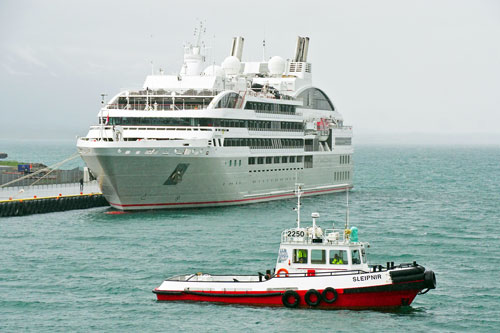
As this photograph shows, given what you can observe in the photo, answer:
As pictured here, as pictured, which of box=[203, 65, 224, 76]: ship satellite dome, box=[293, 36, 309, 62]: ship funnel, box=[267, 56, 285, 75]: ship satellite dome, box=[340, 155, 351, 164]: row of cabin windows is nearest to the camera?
box=[203, 65, 224, 76]: ship satellite dome

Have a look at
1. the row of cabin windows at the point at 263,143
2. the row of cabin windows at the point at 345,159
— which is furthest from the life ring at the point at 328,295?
the row of cabin windows at the point at 345,159

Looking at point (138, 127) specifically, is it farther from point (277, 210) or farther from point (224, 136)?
point (277, 210)

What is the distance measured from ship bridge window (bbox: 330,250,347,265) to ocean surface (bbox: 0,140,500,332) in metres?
1.88

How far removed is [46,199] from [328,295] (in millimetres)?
33910

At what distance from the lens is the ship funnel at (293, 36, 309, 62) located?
8750 cm

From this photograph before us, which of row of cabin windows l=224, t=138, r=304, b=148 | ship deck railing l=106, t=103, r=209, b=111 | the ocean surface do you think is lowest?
the ocean surface

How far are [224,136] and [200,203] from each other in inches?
214

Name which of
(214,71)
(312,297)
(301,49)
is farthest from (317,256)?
(301,49)

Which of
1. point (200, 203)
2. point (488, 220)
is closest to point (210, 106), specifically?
point (200, 203)

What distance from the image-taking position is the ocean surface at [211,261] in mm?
30250

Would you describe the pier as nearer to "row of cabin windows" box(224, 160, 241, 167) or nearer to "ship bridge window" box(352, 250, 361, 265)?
"row of cabin windows" box(224, 160, 241, 167)

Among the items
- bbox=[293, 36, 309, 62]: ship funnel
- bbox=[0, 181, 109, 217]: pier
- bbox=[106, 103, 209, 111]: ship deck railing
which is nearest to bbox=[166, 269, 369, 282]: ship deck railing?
bbox=[0, 181, 109, 217]: pier

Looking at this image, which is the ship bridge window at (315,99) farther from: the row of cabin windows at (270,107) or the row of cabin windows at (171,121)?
the row of cabin windows at (171,121)

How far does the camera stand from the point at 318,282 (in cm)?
3111
